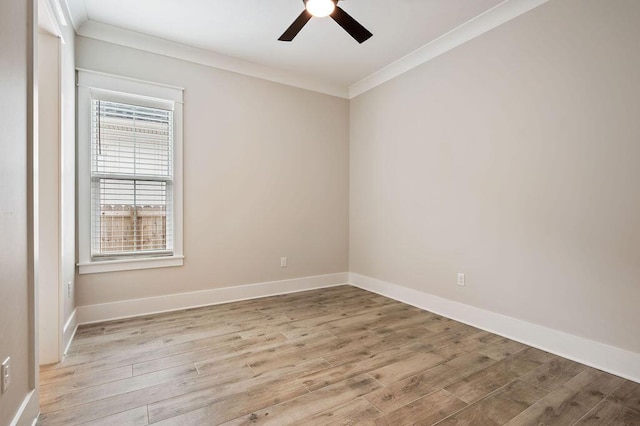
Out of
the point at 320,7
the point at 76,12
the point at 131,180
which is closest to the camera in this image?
the point at 320,7

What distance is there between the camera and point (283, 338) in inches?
109

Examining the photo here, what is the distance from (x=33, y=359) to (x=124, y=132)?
2.29 m

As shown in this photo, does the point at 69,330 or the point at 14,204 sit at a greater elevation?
the point at 14,204

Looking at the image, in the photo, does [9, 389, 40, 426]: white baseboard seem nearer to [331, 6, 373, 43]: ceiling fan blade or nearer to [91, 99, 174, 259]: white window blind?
[91, 99, 174, 259]: white window blind

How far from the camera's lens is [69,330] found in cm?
265

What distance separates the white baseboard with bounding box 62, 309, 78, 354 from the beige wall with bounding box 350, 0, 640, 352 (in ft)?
10.6

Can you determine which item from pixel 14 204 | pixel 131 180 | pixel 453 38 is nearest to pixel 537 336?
→ pixel 453 38

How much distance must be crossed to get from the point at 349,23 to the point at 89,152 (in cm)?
263

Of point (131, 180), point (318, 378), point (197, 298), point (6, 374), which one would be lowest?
point (318, 378)

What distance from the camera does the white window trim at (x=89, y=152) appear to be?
9.93ft

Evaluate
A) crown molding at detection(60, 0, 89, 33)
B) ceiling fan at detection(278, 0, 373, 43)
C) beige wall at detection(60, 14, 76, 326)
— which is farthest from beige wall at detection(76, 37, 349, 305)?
ceiling fan at detection(278, 0, 373, 43)

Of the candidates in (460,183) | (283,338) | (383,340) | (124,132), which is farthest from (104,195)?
(460,183)

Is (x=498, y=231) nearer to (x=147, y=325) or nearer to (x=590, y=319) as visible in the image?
(x=590, y=319)

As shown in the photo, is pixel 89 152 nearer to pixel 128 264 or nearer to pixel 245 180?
pixel 128 264
